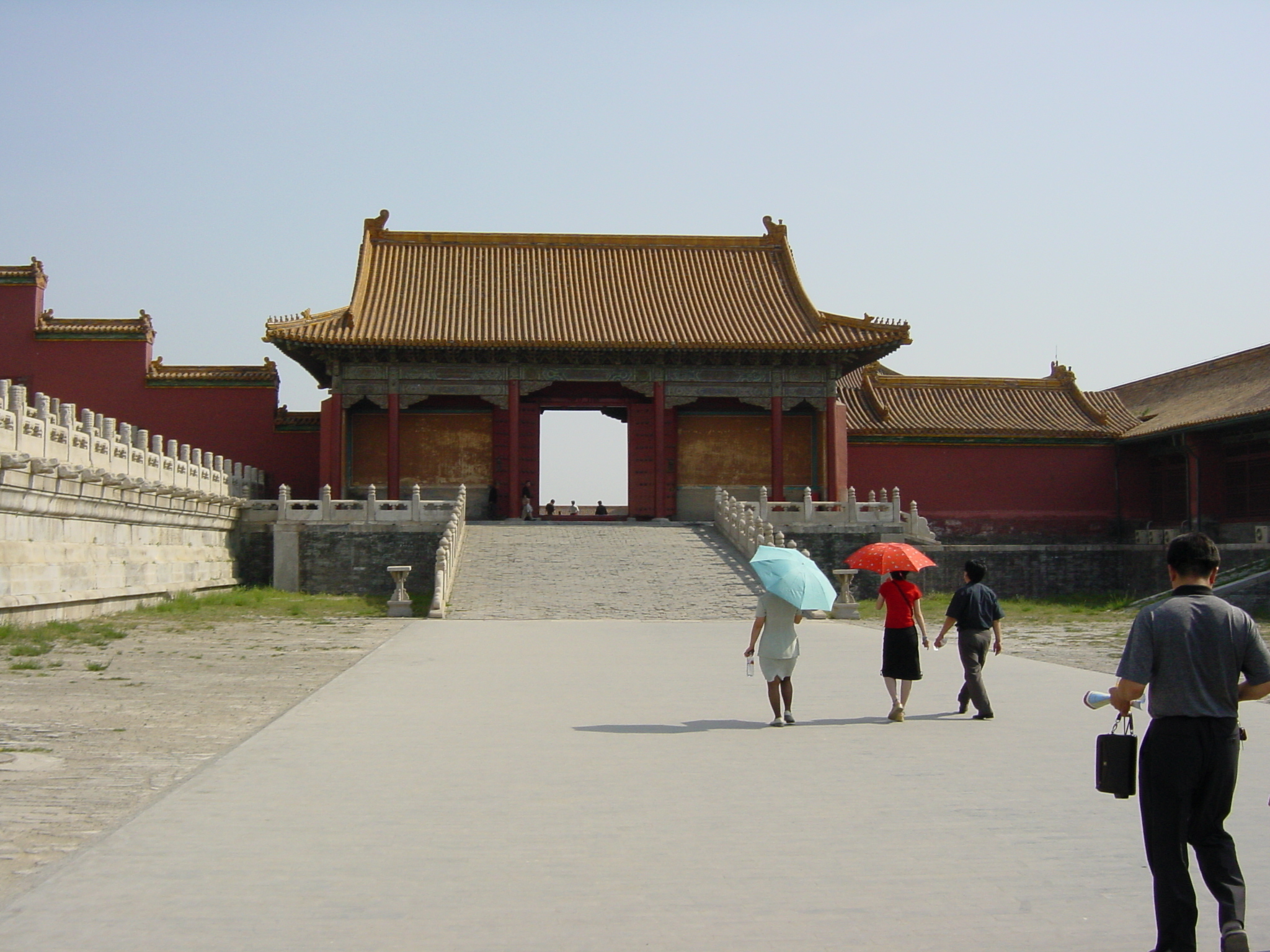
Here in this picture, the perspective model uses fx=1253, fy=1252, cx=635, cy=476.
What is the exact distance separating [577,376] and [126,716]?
2220cm

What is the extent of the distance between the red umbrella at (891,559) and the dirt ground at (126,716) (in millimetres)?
5035

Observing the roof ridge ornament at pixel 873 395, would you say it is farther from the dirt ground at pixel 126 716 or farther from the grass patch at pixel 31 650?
the grass patch at pixel 31 650

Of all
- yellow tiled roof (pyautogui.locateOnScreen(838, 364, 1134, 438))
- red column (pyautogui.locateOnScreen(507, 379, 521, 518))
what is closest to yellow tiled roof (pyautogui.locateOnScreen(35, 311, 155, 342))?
red column (pyautogui.locateOnScreen(507, 379, 521, 518))

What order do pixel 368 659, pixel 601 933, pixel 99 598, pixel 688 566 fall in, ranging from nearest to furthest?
pixel 601 933 < pixel 368 659 < pixel 99 598 < pixel 688 566

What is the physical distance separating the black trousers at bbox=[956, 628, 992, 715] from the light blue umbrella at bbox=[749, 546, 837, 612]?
1.12m

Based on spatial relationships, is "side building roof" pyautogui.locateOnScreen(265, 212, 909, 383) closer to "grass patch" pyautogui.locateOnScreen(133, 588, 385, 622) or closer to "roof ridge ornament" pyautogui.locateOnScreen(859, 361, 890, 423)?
"roof ridge ornament" pyautogui.locateOnScreen(859, 361, 890, 423)

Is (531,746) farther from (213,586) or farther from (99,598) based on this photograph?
(213,586)

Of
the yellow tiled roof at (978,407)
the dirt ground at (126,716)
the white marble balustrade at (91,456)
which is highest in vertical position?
the yellow tiled roof at (978,407)

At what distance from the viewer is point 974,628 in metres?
9.94

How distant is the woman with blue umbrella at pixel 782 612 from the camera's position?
939 cm

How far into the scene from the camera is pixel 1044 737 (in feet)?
28.6

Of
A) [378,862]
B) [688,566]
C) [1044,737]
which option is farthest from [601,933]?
[688,566]

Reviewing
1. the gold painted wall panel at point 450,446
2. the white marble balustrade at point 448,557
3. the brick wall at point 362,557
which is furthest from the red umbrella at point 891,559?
the gold painted wall panel at point 450,446

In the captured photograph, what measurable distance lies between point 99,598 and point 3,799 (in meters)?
13.8
